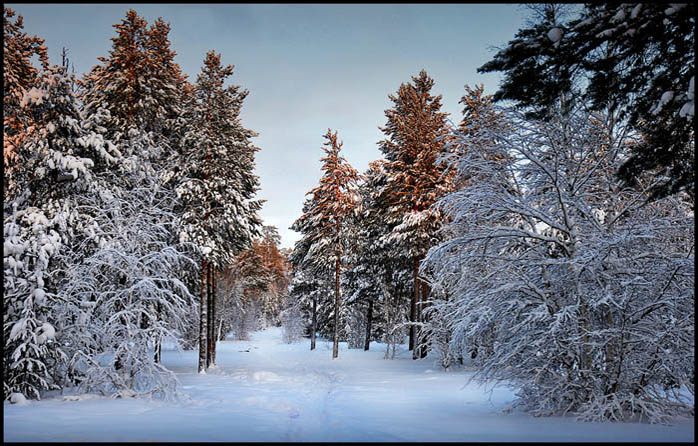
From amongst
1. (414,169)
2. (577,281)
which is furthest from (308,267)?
(577,281)

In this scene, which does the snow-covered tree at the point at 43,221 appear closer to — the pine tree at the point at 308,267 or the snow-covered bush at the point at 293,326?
the pine tree at the point at 308,267

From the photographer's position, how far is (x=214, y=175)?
60.4 ft

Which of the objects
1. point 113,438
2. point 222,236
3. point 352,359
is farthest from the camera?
point 352,359

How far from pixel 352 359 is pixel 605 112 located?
60.9ft

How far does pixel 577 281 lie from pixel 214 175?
15344 mm

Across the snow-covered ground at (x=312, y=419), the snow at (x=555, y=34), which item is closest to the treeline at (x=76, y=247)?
the snow-covered ground at (x=312, y=419)

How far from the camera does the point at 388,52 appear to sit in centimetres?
759

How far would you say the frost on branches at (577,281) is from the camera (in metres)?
7.12

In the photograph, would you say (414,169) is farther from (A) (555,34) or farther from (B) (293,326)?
(B) (293,326)

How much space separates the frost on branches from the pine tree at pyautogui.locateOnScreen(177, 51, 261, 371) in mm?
11469

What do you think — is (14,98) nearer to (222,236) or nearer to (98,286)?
(98,286)

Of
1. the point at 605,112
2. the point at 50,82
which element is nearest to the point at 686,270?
the point at 605,112

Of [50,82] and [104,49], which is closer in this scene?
[50,82]

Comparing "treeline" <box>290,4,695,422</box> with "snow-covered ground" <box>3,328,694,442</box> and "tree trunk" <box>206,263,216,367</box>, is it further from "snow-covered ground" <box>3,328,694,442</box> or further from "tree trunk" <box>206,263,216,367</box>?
"tree trunk" <box>206,263,216,367</box>
